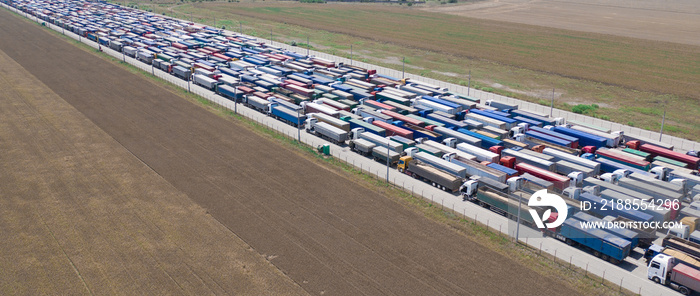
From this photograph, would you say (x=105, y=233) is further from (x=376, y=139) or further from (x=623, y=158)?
(x=623, y=158)

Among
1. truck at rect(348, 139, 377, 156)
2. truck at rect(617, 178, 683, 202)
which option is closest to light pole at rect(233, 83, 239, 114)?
truck at rect(348, 139, 377, 156)

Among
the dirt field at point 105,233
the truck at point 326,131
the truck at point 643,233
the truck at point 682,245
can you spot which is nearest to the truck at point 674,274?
the truck at point 682,245

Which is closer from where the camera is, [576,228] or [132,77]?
[576,228]

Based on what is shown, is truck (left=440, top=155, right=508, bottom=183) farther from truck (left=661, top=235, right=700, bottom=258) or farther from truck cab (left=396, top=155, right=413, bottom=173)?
truck (left=661, top=235, right=700, bottom=258)

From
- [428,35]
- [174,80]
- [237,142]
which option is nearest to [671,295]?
[237,142]

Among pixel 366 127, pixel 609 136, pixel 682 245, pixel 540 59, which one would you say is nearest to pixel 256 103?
pixel 366 127

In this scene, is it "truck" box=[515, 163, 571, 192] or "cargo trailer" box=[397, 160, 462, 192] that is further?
"cargo trailer" box=[397, 160, 462, 192]

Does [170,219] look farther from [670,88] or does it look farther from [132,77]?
[670,88]
